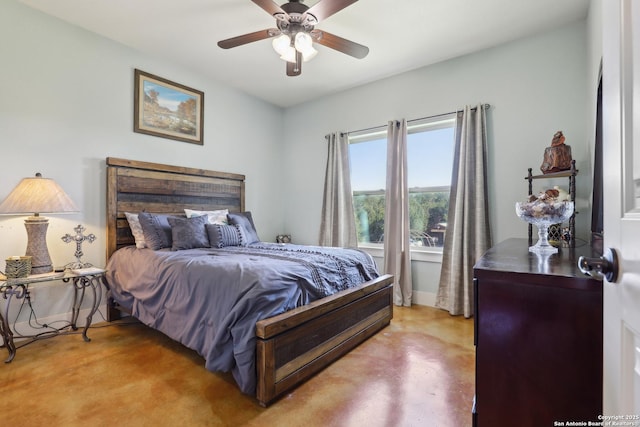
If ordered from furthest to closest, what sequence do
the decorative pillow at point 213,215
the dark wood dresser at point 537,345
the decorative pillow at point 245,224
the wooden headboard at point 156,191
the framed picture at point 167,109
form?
the decorative pillow at point 245,224 < the decorative pillow at point 213,215 < the framed picture at point 167,109 < the wooden headboard at point 156,191 < the dark wood dresser at point 537,345

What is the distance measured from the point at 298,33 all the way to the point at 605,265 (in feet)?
7.48

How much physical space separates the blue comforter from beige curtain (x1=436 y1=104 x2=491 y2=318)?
38.9 inches

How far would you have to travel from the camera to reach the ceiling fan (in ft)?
6.66

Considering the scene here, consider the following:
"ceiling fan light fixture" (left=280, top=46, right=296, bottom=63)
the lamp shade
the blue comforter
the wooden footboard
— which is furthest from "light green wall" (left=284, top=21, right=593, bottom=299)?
the lamp shade

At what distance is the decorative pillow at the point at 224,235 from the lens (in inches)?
121

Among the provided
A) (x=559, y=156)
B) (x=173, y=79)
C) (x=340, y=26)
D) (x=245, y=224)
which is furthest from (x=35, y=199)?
(x=559, y=156)

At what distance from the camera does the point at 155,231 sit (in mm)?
2865

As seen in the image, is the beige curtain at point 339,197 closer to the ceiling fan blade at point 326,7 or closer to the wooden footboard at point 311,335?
the wooden footboard at point 311,335

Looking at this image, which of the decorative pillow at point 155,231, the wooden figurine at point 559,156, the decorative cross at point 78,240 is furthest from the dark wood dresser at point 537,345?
the decorative cross at point 78,240

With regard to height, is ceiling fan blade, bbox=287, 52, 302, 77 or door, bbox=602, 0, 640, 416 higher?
ceiling fan blade, bbox=287, 52, 302, 77

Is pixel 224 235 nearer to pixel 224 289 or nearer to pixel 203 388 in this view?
pixel 224 289

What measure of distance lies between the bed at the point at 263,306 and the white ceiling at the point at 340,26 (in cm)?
125

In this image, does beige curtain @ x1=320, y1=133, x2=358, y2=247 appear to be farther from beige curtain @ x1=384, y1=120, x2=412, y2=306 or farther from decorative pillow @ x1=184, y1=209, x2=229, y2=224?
decorative pillow @ x1=184, y1=209, x2=229, y2=224

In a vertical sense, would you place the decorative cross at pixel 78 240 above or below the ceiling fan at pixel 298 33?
below
